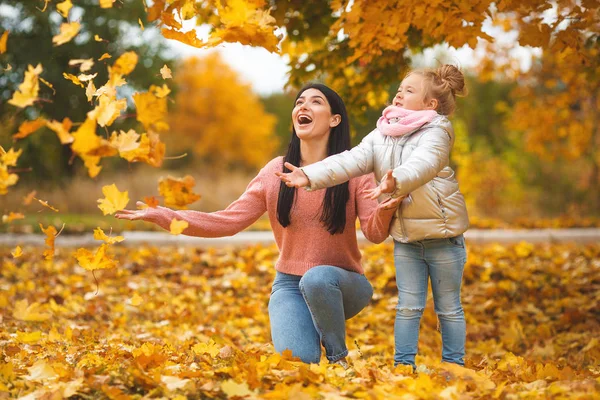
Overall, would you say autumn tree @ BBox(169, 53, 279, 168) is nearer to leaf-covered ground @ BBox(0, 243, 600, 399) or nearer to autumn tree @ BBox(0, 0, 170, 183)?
autumn tree @ BBox(0, 0, 170, 183)

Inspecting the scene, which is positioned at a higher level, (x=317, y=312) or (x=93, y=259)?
(x=93, y=259)

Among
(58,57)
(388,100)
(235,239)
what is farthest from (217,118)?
(388,100)

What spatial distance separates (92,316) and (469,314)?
271cm

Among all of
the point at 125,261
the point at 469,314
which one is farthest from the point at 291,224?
the point at 125,261

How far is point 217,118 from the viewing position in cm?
2895

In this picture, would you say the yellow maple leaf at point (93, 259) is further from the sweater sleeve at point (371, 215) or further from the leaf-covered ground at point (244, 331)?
the sweater sleeve at point (371, 215)

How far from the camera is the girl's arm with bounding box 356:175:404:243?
283 centimetres

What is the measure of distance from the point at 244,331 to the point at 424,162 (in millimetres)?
2142

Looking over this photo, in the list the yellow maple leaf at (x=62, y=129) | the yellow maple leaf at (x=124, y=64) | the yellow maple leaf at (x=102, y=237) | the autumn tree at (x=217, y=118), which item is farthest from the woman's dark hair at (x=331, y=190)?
the autumn tree at (x=217, y=118)

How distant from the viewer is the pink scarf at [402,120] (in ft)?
9.34

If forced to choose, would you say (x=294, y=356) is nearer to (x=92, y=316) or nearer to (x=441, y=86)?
(x=441, y=86)

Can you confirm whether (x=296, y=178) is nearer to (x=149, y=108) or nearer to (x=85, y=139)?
(x=149, y=108)

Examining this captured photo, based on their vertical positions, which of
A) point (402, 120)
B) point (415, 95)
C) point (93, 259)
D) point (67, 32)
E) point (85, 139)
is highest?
point (67, 32)

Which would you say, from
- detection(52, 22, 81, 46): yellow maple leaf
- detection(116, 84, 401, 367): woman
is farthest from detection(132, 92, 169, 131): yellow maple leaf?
detection(116, 84, 401, 367): woman
